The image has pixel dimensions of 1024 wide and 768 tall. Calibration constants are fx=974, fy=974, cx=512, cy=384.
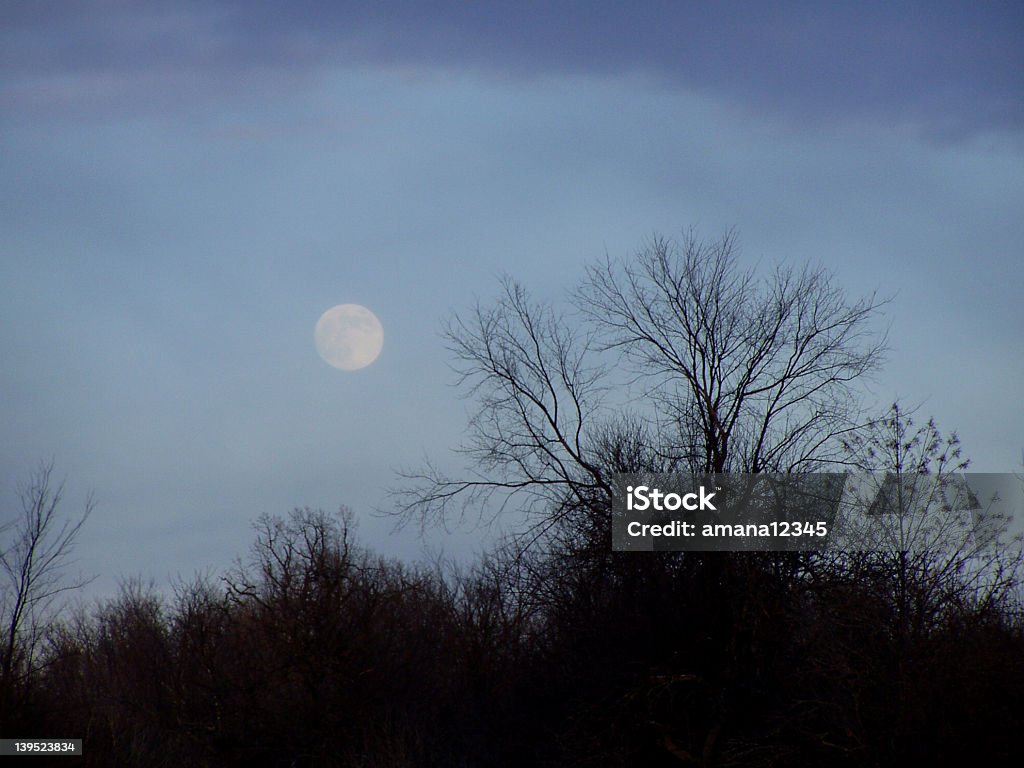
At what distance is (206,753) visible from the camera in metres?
22.9

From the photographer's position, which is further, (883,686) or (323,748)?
(323,748)

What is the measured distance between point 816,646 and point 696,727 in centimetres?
361

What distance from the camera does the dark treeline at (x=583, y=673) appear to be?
1279 centimetres

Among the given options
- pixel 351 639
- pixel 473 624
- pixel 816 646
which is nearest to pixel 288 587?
pixel 351 639

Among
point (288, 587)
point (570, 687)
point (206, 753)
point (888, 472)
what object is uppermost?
point (888, 472)

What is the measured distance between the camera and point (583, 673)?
62.4 ft

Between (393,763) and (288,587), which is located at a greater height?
(288,587)

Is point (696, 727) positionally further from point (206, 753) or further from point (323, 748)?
point (206, 753)

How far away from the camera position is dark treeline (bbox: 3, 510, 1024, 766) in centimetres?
1279

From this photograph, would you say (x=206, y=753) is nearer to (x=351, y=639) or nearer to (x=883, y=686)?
(x=351, y=639)

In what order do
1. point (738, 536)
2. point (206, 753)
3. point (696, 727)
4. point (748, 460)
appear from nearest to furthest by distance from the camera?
1. point (696, 727)
2. point (738, 536)
3. point (748, 460)
4. point (206, 753)

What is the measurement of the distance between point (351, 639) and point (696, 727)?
9.53 m

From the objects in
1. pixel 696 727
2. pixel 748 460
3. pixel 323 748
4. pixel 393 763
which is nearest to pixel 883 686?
pixel 696 727

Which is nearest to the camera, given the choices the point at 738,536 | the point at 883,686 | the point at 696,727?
the point at 883,686
